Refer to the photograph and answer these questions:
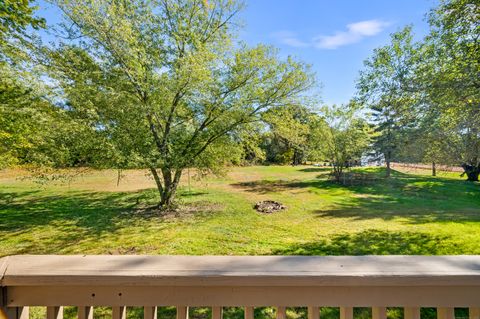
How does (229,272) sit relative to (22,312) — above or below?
above

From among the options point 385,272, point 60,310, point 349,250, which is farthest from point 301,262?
point 349,250

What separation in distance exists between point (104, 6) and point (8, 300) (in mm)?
6117

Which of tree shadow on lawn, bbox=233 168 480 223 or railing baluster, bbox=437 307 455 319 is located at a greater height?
railing baluster, bbox=437 307 455 319

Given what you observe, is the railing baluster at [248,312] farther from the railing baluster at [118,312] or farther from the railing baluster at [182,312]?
the railing baluster at [118,312]

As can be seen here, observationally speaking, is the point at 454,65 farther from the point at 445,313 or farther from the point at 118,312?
the point at 118,312

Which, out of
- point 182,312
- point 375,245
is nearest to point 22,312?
point 182,312

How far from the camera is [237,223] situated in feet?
18.4

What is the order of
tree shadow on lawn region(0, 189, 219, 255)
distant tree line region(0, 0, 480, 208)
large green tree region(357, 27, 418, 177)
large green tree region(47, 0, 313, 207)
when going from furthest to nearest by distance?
1. large green tree region(47, 0, 313, 207)
2. tree shadow on lawn region(0, 189, 219, 255)
3. large green tree region(357, 27, 418, 177)
4. distant tree line region(0, 0, 480, 208)

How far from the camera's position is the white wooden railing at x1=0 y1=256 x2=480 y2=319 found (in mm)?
772

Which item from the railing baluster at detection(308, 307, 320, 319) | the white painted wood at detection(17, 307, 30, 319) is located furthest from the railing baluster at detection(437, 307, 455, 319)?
the white painted wood at detection(17, 307, 30, 319)

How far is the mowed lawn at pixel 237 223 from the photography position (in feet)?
13.5

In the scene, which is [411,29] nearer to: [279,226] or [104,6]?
[279,226]

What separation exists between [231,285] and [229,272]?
42 mm

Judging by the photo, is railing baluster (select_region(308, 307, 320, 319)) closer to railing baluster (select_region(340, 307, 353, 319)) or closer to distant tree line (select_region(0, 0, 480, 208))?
railing baluster (select_region(340, 307, 353, 319))
